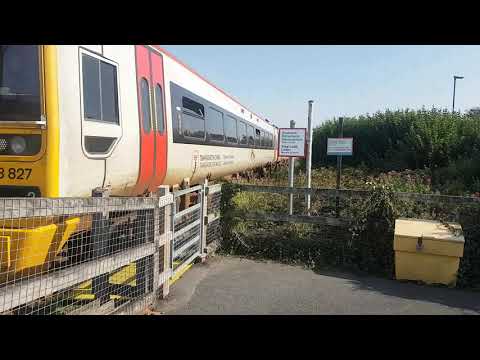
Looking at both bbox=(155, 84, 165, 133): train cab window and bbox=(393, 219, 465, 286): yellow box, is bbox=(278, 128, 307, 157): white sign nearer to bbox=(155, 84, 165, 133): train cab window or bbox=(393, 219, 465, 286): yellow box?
bbox=(155, 84, 165, 133): train cab window

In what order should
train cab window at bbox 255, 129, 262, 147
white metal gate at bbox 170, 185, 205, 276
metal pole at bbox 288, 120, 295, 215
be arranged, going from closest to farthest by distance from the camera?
white metal gate at bbox 170, 185, 205, 276
metal pole at bbox 288, 120, 295, 215
train cab window at bbox 255, 129, 262, 147

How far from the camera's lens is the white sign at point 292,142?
8398mm

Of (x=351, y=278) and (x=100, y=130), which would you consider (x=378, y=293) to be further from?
(x=100, y=130)

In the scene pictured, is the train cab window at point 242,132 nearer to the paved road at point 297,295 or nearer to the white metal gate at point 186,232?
the white metal gate at point 186,232

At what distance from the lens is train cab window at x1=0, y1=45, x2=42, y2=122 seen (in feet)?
13.4

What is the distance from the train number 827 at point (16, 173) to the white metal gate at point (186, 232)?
174 centimetres

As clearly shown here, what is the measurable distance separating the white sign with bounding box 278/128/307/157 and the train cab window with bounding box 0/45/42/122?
5187mm

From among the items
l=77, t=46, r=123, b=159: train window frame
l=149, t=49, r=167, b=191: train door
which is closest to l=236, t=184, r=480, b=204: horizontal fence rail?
l=149, t=49, r=167, b=191: train door

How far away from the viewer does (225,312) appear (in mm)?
4676

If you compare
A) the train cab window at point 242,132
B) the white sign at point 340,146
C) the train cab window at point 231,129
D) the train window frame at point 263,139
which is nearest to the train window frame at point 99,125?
the white sign at point 340,146
